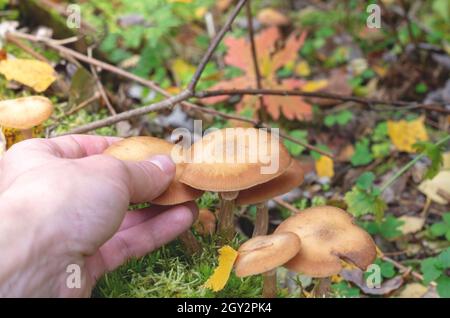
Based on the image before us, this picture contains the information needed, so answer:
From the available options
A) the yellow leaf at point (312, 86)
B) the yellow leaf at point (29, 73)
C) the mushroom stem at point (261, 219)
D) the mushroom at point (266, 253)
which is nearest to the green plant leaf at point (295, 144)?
the yellow leaf at point (312, 86)

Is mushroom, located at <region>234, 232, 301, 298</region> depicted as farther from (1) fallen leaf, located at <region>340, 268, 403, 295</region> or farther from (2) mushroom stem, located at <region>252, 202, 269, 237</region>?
(1) fallen leaf, located at <region>340, 268, 403, 295</region>

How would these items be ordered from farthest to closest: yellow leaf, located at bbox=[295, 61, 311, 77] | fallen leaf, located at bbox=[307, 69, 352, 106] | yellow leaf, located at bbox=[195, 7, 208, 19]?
yellow leaf, located at bbox=[195, 7, 208, 19] → yellow leaf, located at bbox=[295, 61, 311, 77] → fallen leaf, located at bbox=[307, 69, 352, 106]

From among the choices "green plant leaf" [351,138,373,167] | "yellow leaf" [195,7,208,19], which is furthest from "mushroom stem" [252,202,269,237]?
"yellow leaf" [195,7,208,19]

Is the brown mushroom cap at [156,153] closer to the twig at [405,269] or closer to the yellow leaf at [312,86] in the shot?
the twig at [405,269]

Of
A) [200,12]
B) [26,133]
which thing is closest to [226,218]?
[26,133]

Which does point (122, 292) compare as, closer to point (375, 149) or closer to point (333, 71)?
point (375, 149)
